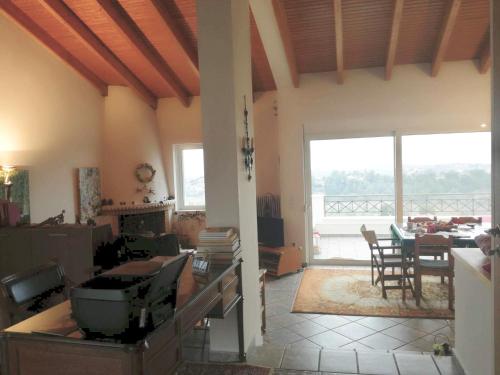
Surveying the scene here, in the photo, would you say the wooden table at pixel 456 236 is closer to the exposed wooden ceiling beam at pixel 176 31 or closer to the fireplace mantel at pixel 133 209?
the exposed wooden ceiling beam at pixel 176 31

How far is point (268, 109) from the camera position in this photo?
739cm

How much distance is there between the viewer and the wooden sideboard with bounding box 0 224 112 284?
4430 millimetres

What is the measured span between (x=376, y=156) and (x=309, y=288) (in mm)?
2680

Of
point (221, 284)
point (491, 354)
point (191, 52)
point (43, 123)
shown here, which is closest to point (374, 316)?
point (491, 354)

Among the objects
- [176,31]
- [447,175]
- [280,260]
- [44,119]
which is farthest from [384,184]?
[44,119]

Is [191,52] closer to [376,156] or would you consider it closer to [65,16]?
[65,16]

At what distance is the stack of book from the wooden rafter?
3.88 m

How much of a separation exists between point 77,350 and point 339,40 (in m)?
5.23

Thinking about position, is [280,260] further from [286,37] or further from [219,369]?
[219,369]

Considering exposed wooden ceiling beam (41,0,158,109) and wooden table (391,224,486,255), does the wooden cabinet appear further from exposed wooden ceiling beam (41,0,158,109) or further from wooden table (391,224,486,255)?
exposed wooden ceiling beam (41,0,158,109)

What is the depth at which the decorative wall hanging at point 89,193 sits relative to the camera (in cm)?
683

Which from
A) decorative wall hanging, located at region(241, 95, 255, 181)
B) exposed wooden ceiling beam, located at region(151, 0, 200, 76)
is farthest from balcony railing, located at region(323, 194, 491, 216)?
decorative wall hanging, located at region(241, 95, 255, 181)

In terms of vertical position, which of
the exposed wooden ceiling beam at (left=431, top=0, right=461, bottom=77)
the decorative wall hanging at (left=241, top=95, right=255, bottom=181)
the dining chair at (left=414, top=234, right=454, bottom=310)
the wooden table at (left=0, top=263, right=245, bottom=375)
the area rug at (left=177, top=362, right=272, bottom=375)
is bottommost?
the area rug at (left=177, top=362, right=272, bottom=375)

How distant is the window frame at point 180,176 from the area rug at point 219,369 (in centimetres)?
557
